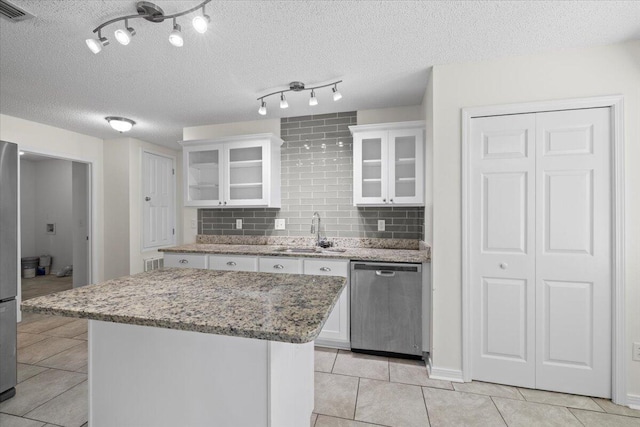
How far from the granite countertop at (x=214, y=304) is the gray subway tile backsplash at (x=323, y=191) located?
1.79 meters

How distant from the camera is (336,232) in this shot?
11.0 ft

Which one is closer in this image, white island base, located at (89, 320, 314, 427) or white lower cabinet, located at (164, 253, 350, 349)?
white island base, located at (89, 320, 314, 427)

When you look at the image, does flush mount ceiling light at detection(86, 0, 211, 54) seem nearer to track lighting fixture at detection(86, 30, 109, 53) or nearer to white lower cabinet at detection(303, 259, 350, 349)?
track lighting fixture at detection(86, 30, 109, 53)

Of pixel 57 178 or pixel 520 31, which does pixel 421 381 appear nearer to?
pixel 520 31

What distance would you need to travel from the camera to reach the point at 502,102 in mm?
2172

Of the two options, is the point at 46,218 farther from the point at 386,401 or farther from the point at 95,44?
the point at 386,401

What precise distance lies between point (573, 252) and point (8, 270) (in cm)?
399

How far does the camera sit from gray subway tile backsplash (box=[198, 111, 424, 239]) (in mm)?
3221

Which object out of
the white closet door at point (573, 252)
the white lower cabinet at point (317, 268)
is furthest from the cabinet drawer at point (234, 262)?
the white closet door at point (573, 252)

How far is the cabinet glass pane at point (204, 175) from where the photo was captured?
11.5 ft

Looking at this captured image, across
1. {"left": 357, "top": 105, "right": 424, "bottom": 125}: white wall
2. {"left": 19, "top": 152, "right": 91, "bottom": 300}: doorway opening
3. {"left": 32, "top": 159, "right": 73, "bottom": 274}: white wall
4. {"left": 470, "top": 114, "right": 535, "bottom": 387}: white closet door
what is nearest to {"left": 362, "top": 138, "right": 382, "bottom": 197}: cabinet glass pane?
{"left": 357, "top": 105, "right": 424, "bottom": 125}: white wall

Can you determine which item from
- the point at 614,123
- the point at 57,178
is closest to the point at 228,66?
the point at 614,123

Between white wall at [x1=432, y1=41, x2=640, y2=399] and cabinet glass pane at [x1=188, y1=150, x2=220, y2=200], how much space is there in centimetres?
249

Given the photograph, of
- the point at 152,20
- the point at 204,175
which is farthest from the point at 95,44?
the point at 204,175
